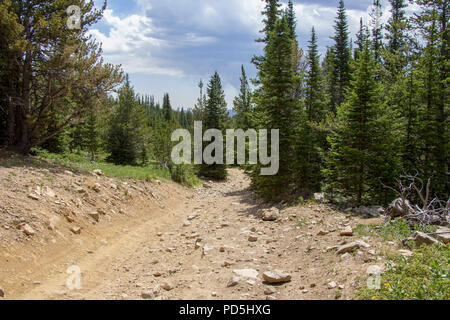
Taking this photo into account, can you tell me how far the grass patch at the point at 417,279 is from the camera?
4350mm

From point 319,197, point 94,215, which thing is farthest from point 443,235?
point 94,215

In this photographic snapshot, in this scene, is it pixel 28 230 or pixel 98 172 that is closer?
pixel 28 230

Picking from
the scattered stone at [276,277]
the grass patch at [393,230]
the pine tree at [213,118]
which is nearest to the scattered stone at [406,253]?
the grass patch at [393,230]

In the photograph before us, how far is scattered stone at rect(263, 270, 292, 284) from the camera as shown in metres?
6.03

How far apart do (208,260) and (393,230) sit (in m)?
4.68

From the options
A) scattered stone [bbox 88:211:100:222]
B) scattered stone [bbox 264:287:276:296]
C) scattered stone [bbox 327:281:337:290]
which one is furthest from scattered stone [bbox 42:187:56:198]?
scattered stone [bbox 327:281:337:290]

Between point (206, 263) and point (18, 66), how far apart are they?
12.7m

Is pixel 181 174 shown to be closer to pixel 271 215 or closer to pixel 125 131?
pixel 125 131

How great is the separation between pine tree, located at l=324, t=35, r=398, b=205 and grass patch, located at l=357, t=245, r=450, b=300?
6862 millimetres

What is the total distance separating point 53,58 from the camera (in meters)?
12.8

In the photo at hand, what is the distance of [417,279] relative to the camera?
183 inches

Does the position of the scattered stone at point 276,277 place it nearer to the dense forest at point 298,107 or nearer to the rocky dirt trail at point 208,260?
the rocky dirt trail at point 208,260

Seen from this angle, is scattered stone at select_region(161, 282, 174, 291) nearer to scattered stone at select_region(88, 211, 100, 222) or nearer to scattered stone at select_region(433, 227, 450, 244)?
scattered stone at select_region(88, 211, 100, 222)
